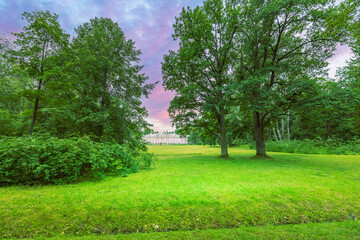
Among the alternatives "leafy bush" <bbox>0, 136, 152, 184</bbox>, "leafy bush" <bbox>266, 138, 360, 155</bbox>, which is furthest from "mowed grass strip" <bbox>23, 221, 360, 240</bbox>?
"leafy bush" <bbox>266, 138, 360, 155</bbox>

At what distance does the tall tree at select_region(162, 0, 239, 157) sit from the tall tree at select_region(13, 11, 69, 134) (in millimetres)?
8464

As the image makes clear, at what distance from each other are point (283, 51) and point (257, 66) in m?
2.54

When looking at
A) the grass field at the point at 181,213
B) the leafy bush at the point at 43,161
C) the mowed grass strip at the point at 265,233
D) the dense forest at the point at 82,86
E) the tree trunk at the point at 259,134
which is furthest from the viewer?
the tree trunk at the point at 259,134

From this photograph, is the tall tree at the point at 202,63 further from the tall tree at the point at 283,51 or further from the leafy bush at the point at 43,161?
the leafy bush at the point at 43,161

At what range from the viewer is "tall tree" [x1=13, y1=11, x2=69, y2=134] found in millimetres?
9438

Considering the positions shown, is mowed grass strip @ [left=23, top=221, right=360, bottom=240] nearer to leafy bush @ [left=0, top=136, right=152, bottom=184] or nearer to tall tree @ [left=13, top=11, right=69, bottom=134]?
leafy bush @ [left=0, top=136, right=152, bottom=184]

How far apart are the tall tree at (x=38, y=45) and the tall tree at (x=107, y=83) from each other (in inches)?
52.1

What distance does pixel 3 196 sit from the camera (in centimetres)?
348

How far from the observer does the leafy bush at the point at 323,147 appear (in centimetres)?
1535

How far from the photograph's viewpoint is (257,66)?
1252 cm

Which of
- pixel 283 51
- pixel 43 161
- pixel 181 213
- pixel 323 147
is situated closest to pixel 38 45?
pixel 43 161

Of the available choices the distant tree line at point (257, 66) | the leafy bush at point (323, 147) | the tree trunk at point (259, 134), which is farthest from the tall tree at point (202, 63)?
the leafy bush at point (323, 147)

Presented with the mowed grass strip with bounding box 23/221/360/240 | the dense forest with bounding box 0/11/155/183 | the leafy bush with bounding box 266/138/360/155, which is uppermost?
the dense forest with bounding box 0/11/155/183

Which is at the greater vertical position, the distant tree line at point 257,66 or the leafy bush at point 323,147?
the distant tree line at point 257,66
